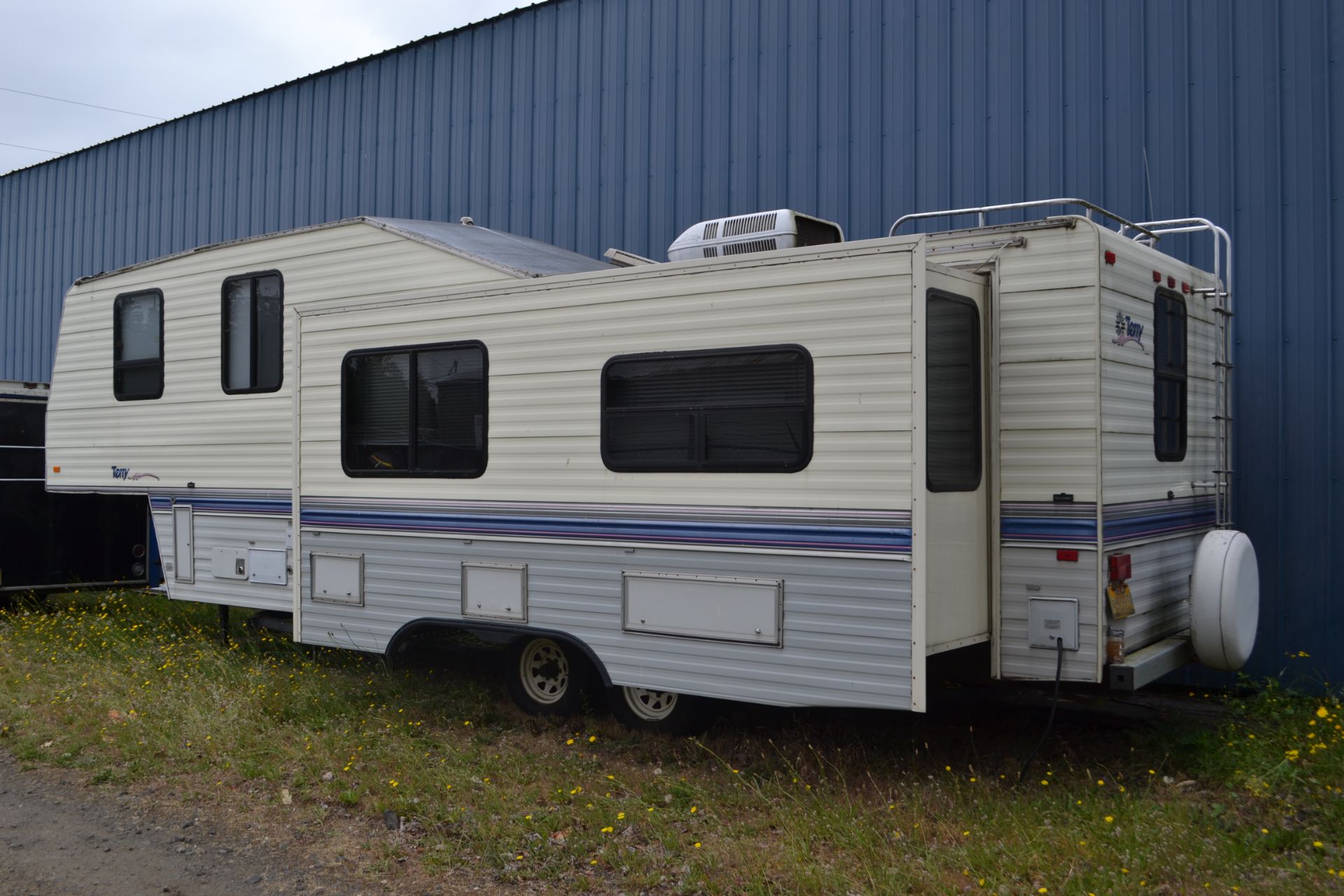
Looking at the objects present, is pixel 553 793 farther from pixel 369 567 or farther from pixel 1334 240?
pixel 1334 240

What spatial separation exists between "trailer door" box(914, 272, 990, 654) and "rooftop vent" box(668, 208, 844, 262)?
1313 mm

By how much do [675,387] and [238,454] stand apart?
430 cm

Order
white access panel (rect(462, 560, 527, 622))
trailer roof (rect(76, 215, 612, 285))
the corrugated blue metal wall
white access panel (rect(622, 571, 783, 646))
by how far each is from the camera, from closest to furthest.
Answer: white access panel (rect(622, 571, 783, 646)) < white access panel (rect(462, 560, 527, 622)) < trailer roof (rect(76, 215, 612, 285)) < the corrugated blue metal wall

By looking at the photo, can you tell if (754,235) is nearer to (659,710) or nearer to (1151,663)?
(659,710)

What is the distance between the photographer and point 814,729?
23.5 feet

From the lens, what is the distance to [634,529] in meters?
6.69

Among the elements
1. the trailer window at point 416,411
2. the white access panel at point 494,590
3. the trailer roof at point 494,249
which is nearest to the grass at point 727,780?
the white access panel at point 494,590

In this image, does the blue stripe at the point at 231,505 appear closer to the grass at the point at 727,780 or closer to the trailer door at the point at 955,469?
the grass at the point at 727,780

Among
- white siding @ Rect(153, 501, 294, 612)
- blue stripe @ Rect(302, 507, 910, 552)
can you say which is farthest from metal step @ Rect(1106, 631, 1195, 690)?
white siding @ Rect(153, 501, 294, 612)

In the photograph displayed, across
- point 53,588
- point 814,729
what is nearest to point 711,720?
point 814,729

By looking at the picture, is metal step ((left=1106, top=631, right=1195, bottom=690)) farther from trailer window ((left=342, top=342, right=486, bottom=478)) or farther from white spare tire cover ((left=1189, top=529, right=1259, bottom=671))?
trailer window ((left=342, top=342, right=486, bottom=478))

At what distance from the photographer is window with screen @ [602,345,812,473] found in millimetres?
6176

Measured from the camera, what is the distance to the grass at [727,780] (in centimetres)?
500

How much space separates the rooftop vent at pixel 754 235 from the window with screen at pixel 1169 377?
201cm
